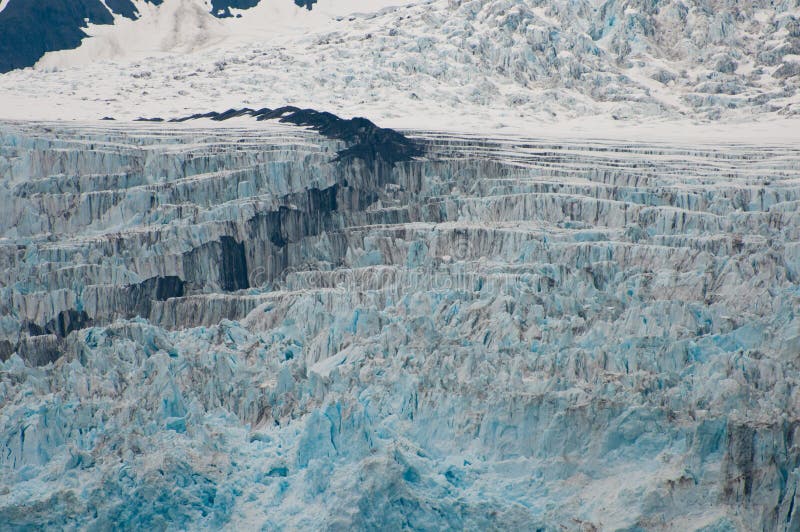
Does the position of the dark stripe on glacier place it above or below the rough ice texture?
above

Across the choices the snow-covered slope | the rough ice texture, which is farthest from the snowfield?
the snow-covered slope

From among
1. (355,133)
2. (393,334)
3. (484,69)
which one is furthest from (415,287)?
(484,69)

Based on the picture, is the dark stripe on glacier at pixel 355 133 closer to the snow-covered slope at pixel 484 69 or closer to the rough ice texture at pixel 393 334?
the rough ice texture at pixel 393 334

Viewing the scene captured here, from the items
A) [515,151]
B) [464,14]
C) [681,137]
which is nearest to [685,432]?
[515,151]

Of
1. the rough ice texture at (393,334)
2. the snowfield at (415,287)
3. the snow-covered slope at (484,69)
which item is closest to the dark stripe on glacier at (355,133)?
the snowfield at (415,287)

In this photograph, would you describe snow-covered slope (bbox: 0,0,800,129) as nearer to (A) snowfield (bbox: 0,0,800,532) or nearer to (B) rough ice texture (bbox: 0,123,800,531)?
(A) snowfield (bbox: 0,0,800,532)

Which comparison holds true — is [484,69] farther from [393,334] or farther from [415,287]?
[393,334]
